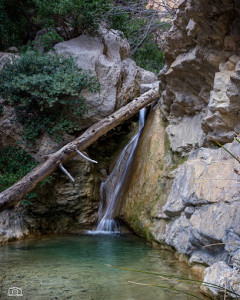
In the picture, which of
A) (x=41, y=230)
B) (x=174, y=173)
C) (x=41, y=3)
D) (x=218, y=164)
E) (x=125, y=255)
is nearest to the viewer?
(x=218, y=164)

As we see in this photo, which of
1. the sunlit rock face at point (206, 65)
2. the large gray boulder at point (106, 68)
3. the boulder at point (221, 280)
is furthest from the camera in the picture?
the large gray boulder at point (106, 68)

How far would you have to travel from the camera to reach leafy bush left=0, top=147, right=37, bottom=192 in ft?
23.2

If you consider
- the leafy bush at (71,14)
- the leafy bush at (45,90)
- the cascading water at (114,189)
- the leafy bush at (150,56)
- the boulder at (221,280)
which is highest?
the leafy bush at (150,56)

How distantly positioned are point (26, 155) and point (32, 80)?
188 centimetres

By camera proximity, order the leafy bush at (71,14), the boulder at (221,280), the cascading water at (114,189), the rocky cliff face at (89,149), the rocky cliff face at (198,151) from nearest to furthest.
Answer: the boulder at (221,280), the rocky cliff face at (198,151), the rocky cliff face at (89,149), the cascading water at (114,189), the leafy bush at (71,14)

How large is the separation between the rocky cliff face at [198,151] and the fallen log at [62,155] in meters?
1.08

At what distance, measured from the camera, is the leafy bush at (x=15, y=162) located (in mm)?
7060

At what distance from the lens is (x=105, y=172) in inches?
341

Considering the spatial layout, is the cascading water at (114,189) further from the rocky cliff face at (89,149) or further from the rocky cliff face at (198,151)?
the rocky cliff face at (198,151)

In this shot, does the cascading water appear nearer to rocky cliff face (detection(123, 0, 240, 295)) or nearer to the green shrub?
rocky cliff face (detection(123, 0, 240, 295))

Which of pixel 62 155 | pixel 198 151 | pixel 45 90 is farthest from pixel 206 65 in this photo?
pixel 45 90

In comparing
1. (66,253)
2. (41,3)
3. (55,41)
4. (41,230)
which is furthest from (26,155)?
(41,3)

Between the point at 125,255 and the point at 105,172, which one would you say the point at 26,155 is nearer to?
the point at 105,172

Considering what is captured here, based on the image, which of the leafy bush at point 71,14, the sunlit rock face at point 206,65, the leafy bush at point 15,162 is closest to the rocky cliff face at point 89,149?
the leafy bush at point 15,162
